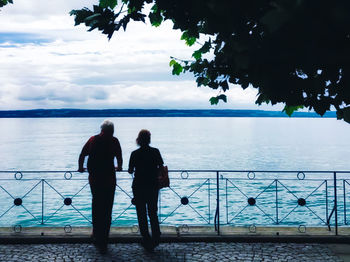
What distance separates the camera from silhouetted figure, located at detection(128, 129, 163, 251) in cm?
630

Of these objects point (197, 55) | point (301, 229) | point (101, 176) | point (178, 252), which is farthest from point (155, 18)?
point (301, 229)

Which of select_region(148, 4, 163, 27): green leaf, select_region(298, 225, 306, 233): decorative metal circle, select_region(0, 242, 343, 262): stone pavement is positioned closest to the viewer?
select_region(148, 4, 163, 27): green leaf

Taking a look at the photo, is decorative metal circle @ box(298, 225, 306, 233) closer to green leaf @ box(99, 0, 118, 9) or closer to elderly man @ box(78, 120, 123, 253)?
elderly man @ box(78, 120, 123, 253)

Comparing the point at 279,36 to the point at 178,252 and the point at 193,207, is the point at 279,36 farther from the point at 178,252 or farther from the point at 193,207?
the point at 193,207

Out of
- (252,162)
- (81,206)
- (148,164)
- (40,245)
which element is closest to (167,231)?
(148,164)

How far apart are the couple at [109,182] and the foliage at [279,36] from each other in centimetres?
229

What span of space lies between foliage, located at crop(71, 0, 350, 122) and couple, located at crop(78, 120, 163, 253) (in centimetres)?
229

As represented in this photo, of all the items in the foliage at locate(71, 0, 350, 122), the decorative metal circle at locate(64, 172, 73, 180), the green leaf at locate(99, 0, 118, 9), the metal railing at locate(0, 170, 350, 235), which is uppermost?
the green leaf at locate(99, 0, 118, 9)

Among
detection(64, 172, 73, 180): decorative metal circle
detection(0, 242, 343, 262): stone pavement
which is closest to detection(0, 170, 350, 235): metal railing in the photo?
detection(64, 172, 73, 180): decorative metal circle

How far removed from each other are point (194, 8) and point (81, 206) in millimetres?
25619

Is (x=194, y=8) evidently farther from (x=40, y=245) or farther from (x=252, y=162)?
(x=252, y=162)

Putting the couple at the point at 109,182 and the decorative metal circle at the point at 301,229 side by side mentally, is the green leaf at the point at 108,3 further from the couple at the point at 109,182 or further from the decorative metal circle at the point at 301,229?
the decorative metal circle at the point at 301,229

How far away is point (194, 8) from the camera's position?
116 inches

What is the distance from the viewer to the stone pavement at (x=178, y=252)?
588 cm
